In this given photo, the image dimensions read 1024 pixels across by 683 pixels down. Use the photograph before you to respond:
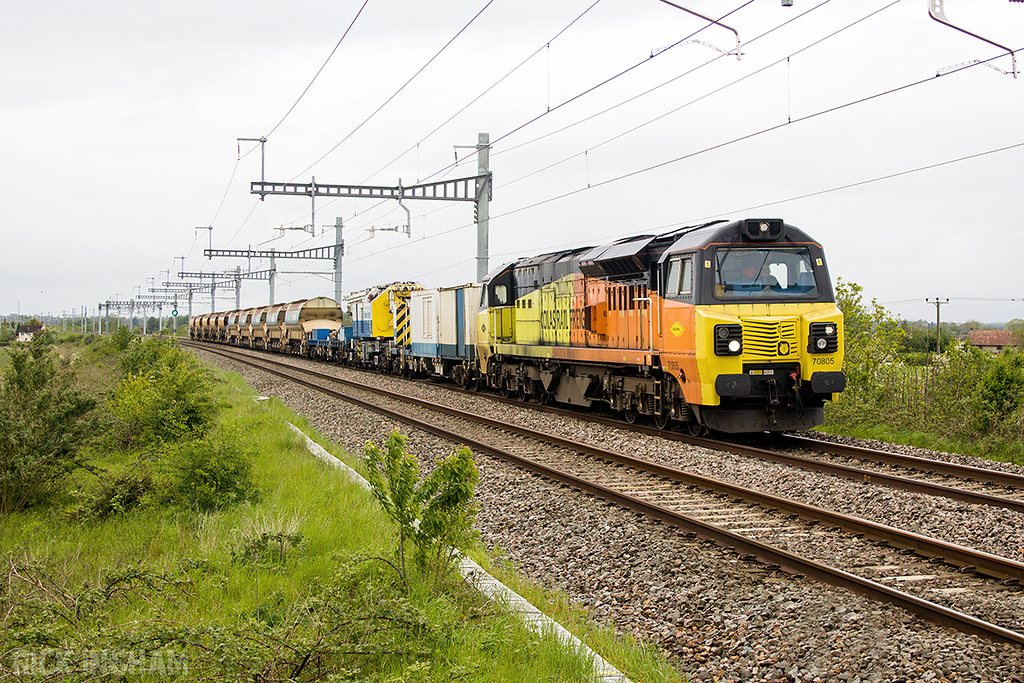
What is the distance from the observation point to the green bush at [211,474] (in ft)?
27.8

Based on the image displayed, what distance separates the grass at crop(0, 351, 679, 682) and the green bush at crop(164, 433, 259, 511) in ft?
1.01

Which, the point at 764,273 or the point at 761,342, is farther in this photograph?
the point at 764,273

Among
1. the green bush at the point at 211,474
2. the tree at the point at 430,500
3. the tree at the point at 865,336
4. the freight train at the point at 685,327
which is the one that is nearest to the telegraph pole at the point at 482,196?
the freight train at the point at 685,327

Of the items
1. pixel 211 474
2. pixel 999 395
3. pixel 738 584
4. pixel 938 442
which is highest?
pixel 999 395

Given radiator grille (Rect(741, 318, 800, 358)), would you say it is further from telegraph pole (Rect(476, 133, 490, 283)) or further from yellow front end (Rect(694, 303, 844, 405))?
telegraph pole (Rect(476, 133, 490, 283))

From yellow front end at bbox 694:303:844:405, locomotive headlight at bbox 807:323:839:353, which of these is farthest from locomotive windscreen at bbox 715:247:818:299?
locomotive headlight at bbox 807:323:839:353

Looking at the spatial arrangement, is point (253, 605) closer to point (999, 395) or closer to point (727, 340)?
→ point (727, 340)

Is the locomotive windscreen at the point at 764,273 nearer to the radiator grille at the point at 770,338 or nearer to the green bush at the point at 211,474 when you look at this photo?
the radiator grille at the point at 770,338

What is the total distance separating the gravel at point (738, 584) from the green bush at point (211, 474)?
2.62 m

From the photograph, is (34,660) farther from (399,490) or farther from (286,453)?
(286,453)

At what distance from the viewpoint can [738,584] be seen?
6219 millimetres

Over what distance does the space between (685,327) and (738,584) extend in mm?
6763

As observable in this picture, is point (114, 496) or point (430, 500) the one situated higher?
point (430, 500)

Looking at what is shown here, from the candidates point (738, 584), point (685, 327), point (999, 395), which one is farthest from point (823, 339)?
point (738, 584)
